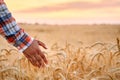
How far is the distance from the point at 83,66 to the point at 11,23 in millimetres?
774

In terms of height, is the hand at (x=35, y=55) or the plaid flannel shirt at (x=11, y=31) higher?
the plaid flannel shirt at (x=11, y=31)

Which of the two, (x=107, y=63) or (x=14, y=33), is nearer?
(x=14, y=33)

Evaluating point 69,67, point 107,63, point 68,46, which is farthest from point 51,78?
point 68,46

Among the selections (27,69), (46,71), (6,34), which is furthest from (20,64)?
(6,34)

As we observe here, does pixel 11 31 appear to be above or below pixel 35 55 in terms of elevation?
above

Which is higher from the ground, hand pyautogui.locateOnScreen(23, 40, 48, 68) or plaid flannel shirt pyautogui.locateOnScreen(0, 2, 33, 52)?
plaid flannel shirt pyautogui.locateOnScreen(0, 2, 33, 52)

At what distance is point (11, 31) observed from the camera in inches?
136

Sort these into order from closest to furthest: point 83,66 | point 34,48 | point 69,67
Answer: point 34,48
point 69,67
point 83,66

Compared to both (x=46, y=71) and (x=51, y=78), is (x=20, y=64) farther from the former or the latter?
(x=51, y=78)

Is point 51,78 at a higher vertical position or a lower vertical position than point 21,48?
lower

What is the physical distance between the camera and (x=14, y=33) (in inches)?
136

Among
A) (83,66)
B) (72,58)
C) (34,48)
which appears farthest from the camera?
(72,58)

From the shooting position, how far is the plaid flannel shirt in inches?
136

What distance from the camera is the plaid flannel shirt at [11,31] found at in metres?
3.44
